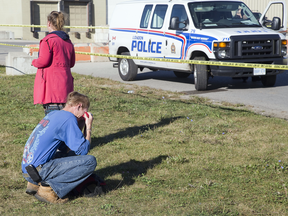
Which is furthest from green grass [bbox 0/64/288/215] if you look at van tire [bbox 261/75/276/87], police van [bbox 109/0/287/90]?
van tire [bbox 261/75/276/87]

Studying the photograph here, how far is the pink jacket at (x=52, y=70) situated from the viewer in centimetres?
479

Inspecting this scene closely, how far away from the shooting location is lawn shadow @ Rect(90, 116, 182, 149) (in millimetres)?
5766

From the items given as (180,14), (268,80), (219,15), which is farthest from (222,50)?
(268,80)

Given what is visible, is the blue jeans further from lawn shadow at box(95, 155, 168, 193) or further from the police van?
the police van

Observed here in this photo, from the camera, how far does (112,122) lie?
6.84 metres

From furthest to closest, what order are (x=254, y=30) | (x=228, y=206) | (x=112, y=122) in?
(x=254, y=30)
(x=112, y=122)
(x=228, y=206)

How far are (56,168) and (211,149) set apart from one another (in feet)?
7.62

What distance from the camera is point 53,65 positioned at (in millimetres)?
4883

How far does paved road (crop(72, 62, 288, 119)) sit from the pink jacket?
412 centimetres

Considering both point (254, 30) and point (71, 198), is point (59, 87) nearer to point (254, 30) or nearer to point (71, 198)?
point (71, 198)

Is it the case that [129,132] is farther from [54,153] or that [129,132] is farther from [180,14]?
[180,14]

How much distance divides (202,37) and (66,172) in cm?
645

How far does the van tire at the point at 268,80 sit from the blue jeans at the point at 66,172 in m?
7.64

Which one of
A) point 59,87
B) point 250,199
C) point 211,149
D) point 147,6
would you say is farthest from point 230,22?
point 250,199
